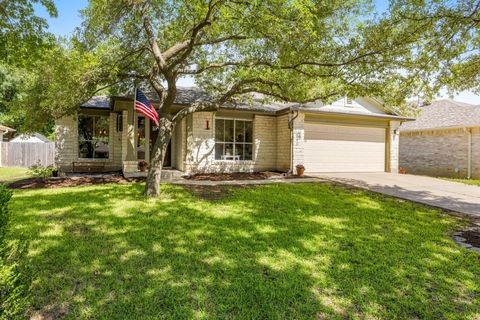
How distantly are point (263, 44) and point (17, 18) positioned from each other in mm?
7088

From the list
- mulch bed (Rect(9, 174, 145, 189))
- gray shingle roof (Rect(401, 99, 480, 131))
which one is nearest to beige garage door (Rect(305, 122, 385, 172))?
gray shingle roof (Rect(401, 99, 480, 131))

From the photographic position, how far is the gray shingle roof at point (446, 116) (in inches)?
605

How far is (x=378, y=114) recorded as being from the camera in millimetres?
14273

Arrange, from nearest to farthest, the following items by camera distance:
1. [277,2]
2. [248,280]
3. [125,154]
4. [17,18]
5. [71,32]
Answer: [248,280], [277,2], [17,18], [71,32], [125,154]

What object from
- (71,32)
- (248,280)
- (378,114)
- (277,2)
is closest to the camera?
(248,280)

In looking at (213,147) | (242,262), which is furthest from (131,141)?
(242,262)

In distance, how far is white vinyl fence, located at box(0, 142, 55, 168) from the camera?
1942cm

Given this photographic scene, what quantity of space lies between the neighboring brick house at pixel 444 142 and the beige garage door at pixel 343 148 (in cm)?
389

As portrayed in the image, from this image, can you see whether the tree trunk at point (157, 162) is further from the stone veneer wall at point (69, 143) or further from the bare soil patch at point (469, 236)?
the stone veneer wall at point (69, 143)

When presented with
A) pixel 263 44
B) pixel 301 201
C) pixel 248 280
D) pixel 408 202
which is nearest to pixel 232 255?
pixel 248 280

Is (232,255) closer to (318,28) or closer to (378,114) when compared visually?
(318,28)

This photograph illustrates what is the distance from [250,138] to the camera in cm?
1365

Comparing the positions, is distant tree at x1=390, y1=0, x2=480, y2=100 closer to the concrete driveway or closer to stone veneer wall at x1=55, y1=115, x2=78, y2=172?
the concrete driveway

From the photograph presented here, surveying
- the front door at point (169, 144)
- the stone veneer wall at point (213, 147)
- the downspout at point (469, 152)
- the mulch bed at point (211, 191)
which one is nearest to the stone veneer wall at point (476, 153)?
the downspout at point (469, 152)
